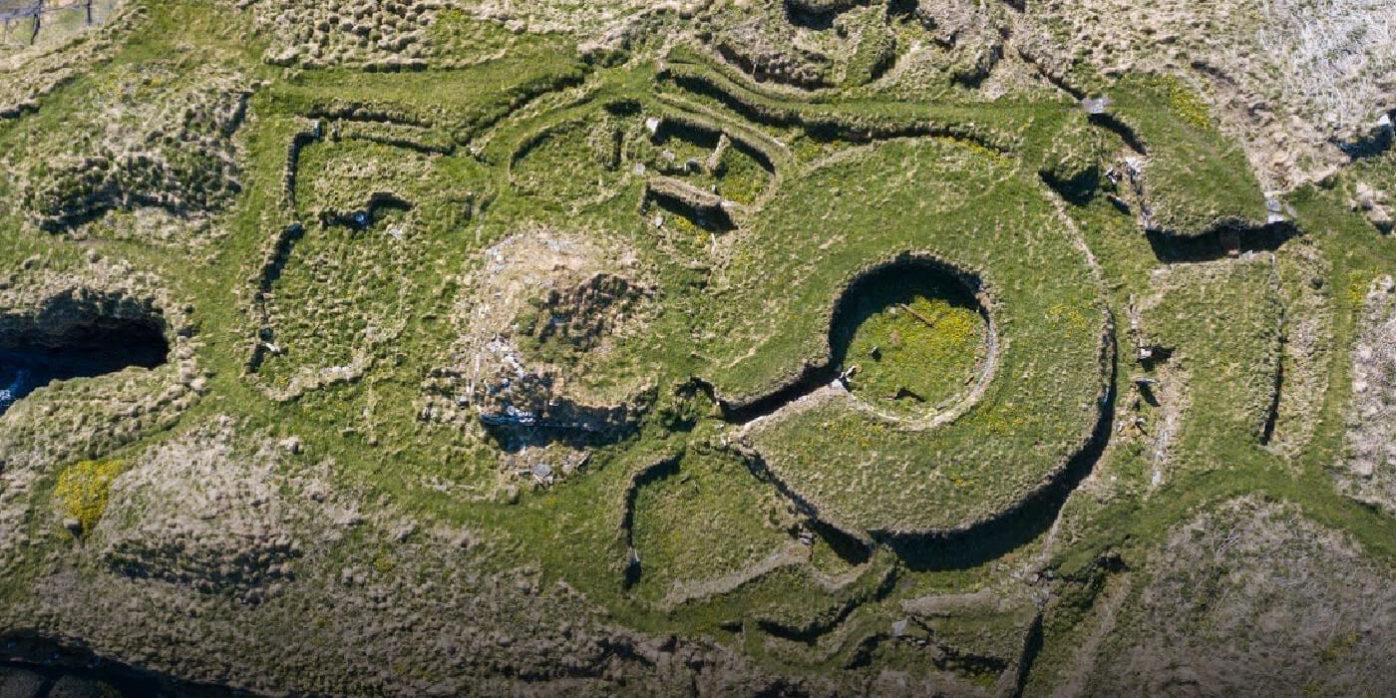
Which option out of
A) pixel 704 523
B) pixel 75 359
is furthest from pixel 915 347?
pixel 75 359

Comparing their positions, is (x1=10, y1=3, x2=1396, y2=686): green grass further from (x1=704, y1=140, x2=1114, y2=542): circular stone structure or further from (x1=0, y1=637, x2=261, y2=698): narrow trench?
(x1=0, y1=637, x2=261, y2=698): narrow trench

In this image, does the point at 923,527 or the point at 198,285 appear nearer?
the point at 923,527

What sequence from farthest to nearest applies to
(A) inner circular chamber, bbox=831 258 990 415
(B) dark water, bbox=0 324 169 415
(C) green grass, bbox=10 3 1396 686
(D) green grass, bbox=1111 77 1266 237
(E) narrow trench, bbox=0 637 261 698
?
(B) dark water, bbox=0 324 169 415 < (E) narrow trench, bbox=0 637 261 698 < (A) inner circular chamber, bbox=831 258 990 415 < (D) green grass, bbox=1111 77 1266 237 < (C) green grass, bbox=10 3 1396 686

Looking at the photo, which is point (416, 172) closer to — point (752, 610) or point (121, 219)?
point (121, 219)

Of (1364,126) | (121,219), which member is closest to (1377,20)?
(1364,126)

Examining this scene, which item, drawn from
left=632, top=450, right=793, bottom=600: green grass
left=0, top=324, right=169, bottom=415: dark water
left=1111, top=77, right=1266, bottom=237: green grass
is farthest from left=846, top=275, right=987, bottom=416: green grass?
left=0, top=324, right=169, bottom=415: dark water

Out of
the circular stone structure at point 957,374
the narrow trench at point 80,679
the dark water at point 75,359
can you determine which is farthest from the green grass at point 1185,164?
the narrow trench at point 80,679

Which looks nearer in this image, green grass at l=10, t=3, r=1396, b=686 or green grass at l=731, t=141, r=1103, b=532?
green grass at l=731, t=141, r=1103, b=532
